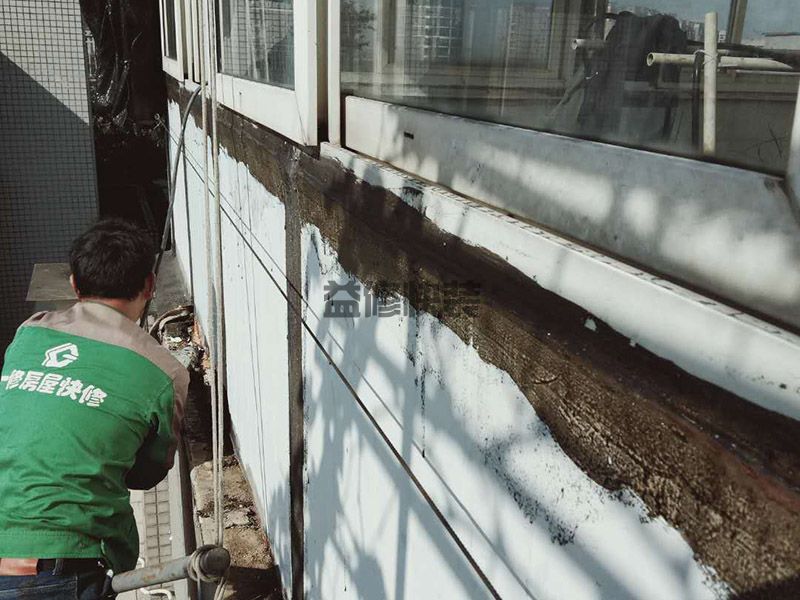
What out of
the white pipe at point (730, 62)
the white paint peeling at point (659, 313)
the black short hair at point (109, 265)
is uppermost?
the white pipe at point (730, 62)

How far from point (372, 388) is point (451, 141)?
2.43 feet

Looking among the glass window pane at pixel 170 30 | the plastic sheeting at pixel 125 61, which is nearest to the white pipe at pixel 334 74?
the glass window pane at pixel 170 30

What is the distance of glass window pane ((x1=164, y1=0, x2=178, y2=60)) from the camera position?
24.5 ft

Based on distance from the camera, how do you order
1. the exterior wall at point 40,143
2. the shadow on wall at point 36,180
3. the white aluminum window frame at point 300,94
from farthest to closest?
1. the shadow on wall at point 36,180
2. the exterior wall at point 40,143
3. the white aluminum window frame at point 300,94

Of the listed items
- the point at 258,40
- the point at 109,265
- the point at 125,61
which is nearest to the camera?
the point at 109,265

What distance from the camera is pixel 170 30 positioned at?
26.0 feet

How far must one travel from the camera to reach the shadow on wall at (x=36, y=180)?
848 cm

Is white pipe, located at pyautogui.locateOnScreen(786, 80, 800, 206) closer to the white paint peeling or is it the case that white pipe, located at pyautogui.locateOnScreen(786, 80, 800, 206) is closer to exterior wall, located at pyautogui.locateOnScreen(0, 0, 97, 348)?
the white paint peeling

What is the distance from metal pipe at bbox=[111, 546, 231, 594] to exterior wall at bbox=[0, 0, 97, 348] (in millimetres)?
7265

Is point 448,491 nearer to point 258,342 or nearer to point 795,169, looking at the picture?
point 795,169

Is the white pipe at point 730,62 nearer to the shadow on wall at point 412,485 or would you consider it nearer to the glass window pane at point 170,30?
the shadow on wall at point 412,485

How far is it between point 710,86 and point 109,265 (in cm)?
220

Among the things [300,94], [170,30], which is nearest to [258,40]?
[300,94]

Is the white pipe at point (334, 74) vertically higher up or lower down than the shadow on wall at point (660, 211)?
higher up
